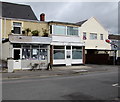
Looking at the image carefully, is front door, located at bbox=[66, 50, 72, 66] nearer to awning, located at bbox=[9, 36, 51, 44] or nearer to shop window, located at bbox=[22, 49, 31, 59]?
awning, located at bbox=[9, 36, 51, 44]

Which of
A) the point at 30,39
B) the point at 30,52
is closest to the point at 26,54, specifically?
the point at 30,52

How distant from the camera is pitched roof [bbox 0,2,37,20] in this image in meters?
28.7

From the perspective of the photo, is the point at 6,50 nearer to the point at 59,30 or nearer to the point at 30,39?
the point at 30,39

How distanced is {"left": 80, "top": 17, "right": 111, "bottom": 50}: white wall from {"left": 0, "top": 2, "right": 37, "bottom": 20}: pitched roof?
11.9 meters

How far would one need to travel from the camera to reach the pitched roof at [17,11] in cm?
2865

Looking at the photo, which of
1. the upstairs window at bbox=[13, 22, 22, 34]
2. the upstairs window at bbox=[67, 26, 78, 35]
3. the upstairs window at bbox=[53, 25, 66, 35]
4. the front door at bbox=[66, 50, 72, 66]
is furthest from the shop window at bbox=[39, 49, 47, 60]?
the upstairs window at bbox=[67, 26, 78, 35]

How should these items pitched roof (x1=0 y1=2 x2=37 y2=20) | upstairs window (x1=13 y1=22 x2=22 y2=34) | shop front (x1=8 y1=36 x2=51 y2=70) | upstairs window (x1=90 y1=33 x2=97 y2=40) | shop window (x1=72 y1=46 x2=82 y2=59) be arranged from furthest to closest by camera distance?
upstairs window (x1=90 y1=33 x2=97 y2=40) < pitched roof (x1=0 y1=2 x2=37 y2=20) < shop window (x1=72 y1=46 x2=82 y2=59) < upstairs window (x1=13 y1=22 x2=22 y2=34) < shop front (x1=8 y1=36 x2=51 y2=70)

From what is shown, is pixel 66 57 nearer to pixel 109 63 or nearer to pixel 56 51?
pixel 56 51

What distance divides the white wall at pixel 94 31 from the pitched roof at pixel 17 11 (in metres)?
11.9

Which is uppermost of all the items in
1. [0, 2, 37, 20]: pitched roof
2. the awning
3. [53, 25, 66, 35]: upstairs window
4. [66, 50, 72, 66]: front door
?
[0, 2, 37, 20]: pitched roof

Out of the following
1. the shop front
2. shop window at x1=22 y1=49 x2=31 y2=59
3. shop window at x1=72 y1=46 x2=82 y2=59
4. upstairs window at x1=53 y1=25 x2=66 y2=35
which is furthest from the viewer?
shop window at x1=72 y1=46 x2=82 y2=59

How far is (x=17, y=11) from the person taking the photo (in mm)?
30281

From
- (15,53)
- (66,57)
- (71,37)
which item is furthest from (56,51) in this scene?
(15,53)

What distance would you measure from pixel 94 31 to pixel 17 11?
17912mm
